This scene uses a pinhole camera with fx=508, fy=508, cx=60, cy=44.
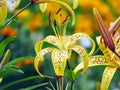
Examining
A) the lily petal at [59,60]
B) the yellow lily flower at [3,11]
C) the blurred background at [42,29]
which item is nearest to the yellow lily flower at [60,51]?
the lily petal at [59,60]

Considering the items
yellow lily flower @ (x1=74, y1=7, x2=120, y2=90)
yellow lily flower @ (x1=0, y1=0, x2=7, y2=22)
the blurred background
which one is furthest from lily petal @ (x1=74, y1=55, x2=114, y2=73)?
the blurred background

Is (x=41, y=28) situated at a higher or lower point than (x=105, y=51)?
higher

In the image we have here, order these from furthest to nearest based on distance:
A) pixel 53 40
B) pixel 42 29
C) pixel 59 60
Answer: pixel 42 29 < pixel 53 40 < pixel 59 60

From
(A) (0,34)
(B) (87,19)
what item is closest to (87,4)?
(B) (87,19)

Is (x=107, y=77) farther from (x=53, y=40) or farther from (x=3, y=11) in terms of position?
(x=3, y=11)

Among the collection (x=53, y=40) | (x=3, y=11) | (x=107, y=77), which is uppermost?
(x=3, y=11)

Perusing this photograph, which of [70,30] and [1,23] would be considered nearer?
[1,23]

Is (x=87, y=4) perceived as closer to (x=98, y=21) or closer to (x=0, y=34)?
(x=0, y=34)

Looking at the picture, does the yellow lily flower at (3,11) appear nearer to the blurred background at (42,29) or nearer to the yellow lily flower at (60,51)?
the yellow lily flower at (60,51)

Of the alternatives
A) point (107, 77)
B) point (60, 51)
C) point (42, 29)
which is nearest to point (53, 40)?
point (60, 51)
